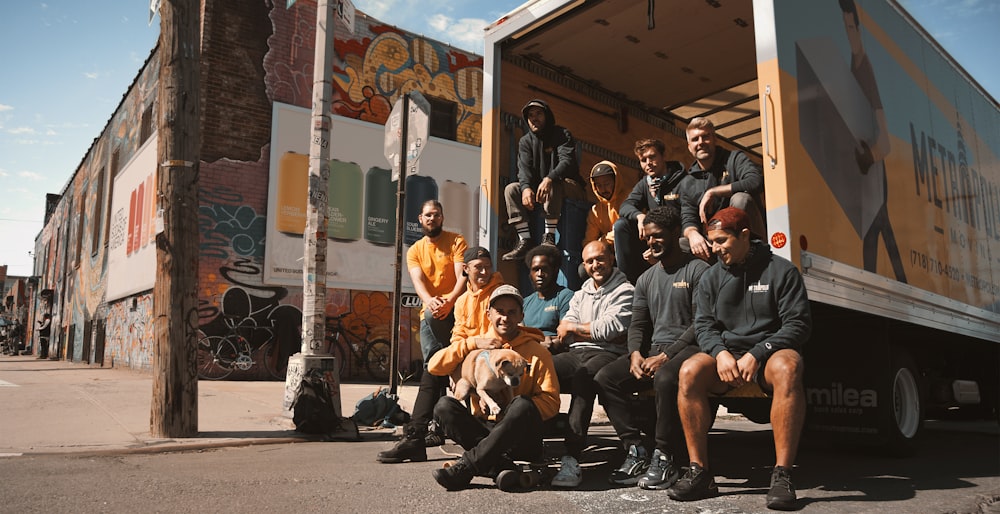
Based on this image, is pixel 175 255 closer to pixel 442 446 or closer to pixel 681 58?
pixel 442 446

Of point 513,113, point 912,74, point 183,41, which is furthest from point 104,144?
point 912,74

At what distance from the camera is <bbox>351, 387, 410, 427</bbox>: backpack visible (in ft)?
22.2

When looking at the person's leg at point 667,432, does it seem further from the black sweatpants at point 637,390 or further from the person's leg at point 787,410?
the person's leg at point 787,410

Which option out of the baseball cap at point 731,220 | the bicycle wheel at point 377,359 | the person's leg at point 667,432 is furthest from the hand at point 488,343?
the bicycle wheel at point 377,359

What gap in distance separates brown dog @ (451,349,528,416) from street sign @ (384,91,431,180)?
11.0ft

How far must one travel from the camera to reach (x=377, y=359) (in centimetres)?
1500

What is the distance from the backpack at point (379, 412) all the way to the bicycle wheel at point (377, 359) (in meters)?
8.05

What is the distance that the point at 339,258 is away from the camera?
48.4 ft

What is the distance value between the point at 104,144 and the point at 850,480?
82.1ft

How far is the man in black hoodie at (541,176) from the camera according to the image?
592cm

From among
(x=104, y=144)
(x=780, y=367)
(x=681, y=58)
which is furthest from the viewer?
(x=104, y=144)

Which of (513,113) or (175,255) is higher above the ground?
(513,113)

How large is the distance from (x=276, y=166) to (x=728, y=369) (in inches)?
482

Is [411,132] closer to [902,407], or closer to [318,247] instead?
[318,247]
